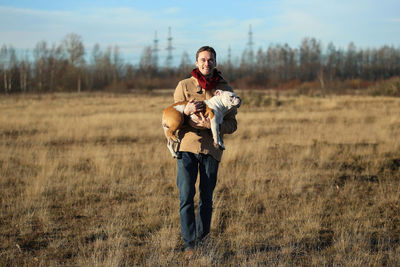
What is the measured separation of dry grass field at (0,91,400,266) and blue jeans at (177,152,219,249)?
26cm

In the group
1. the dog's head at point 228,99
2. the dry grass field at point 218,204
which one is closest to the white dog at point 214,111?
the dog's head at point 228,99

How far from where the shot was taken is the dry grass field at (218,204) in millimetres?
3986

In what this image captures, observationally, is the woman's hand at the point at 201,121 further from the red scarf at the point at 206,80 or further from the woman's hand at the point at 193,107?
the red scarf at the point at 206,80

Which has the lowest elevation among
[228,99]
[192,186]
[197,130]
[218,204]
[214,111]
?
[218,204]

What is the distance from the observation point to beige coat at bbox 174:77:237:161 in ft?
11.4

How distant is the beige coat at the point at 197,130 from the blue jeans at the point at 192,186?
0.08m

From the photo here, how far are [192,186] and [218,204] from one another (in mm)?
2158

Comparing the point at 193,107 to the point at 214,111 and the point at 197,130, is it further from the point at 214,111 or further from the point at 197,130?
the point at 197,130

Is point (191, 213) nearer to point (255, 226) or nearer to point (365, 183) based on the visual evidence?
point (255, 226)

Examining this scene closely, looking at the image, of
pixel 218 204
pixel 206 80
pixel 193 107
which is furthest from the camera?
pixel 218 204

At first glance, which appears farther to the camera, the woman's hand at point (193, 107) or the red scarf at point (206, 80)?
the red scarf at point (206, 80)

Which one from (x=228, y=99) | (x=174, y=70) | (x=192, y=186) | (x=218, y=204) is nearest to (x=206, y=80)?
(x=228, y=99)

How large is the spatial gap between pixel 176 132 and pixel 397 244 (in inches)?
113

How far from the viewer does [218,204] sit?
5.63m
